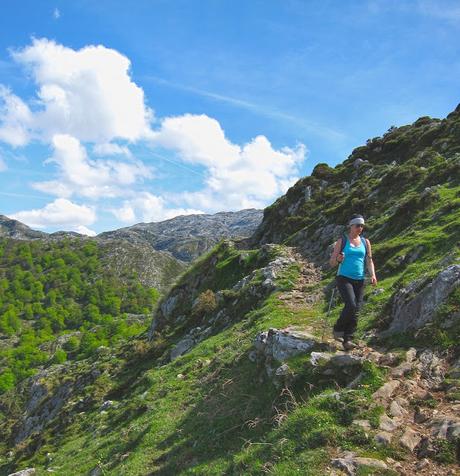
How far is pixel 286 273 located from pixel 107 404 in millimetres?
13715

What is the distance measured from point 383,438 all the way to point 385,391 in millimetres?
1334

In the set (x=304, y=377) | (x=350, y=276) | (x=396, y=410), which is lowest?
(x=396, y=410)

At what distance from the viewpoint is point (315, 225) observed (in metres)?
39.3

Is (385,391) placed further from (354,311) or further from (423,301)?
(423,301)

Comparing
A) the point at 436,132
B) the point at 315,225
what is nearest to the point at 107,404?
the point at 315,225

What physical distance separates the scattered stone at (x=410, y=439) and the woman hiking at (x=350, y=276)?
369cm

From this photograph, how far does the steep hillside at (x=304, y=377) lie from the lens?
26.8 feet

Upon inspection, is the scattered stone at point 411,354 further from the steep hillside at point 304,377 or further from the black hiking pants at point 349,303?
the black hiking pants at point 349,303

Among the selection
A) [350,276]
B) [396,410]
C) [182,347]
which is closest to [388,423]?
[396,410]

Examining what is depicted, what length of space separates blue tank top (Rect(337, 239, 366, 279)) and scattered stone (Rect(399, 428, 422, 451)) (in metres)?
4.72

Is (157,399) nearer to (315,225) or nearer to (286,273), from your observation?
(286,273)

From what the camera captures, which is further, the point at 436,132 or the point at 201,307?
the point at 436,132

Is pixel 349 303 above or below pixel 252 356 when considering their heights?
above

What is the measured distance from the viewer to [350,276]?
1180 cm
